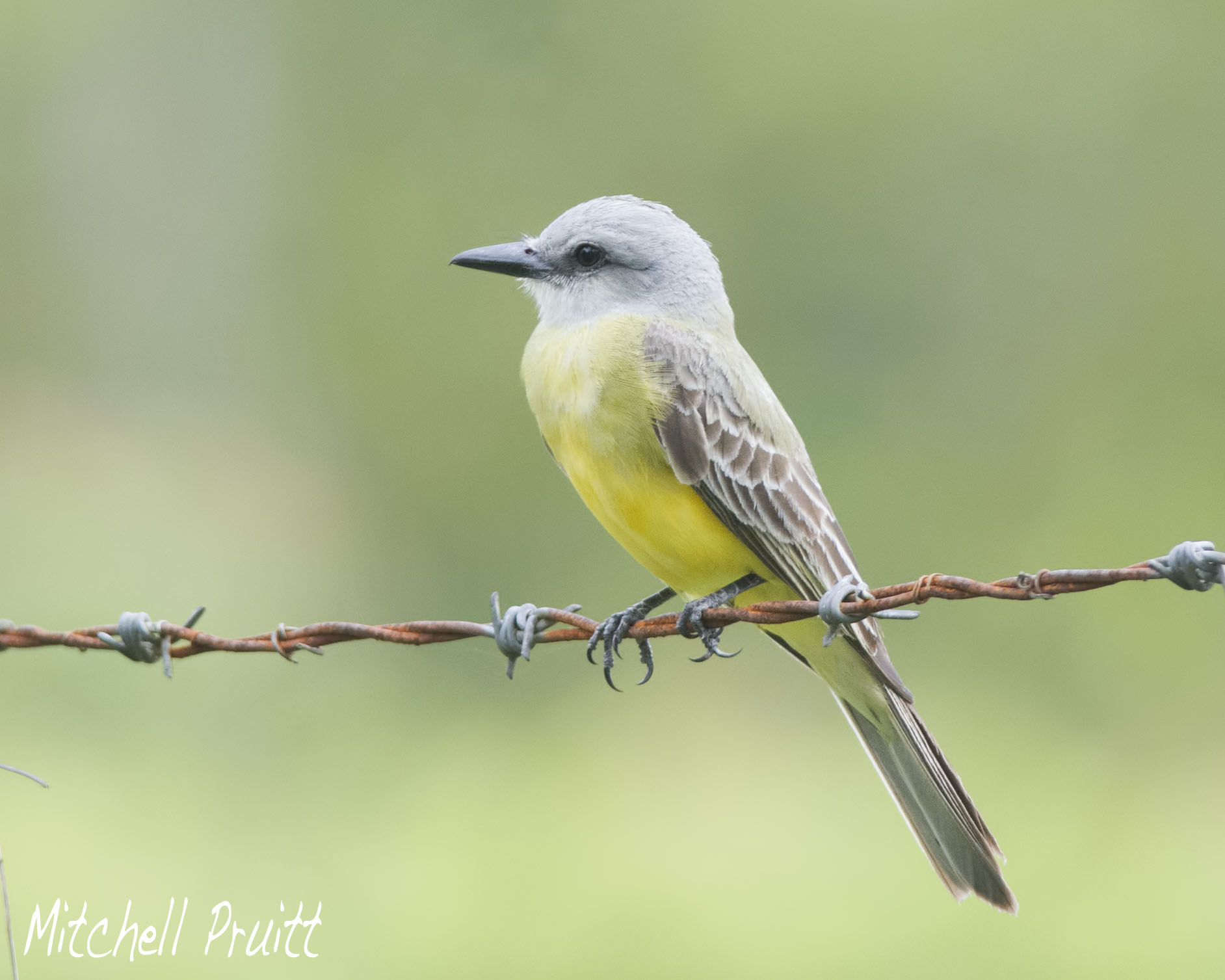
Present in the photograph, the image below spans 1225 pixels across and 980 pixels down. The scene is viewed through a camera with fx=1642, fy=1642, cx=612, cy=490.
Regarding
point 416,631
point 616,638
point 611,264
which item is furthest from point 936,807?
point 611,264

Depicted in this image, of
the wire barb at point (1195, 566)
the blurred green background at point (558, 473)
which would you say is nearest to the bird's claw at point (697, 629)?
the wire barb at point (1195, 566)

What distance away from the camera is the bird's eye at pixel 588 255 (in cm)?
543

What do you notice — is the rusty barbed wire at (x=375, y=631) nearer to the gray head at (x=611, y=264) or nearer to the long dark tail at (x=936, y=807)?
the long dark tail at (x=936, y=807)

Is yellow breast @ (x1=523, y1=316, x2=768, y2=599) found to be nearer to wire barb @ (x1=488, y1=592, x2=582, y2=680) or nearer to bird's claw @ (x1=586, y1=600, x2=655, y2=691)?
bird's claw @ (x1=586, y1=600, x2=655, y2=691)

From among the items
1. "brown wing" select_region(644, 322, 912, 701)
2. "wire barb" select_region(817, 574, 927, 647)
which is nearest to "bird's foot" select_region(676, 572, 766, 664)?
"brown wing" select_region(644, 322, 912, 701)

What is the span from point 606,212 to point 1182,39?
35.9 ft

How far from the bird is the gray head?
0.12 meters

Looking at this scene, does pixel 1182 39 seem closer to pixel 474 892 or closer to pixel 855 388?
pixel 855 388

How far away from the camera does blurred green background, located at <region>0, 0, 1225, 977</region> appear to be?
7.82 m

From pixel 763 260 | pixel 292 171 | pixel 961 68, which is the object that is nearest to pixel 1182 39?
pixel 961 68

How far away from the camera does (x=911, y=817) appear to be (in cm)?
471

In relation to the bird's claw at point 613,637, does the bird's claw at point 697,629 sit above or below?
above

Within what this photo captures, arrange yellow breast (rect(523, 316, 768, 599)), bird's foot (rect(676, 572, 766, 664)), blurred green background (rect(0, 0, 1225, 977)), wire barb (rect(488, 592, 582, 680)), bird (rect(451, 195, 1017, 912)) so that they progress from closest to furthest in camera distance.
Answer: wire barb (rect(488, 592, 582, 680))
bird's foot (rect(676, 572, 766, 664))
bird (rect(451, 195, 1017, 912))
yellow breast (rect(523, 316, 768, 599))
blurred green background (rect(0, 0, 1225, 977))

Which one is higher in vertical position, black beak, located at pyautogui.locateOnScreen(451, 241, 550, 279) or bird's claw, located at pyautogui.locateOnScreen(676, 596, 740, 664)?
black beak, located at pyautogui.locateOnScreen(451, 241, 550, 279)
